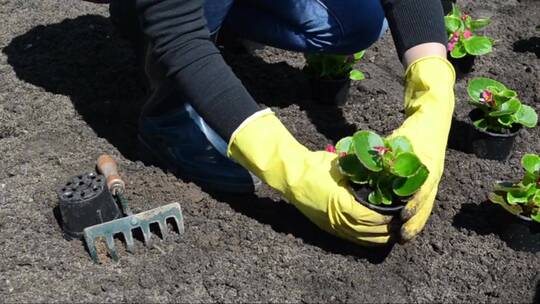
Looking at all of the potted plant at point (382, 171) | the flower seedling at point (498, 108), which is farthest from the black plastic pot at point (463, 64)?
the potted plant at point (382, 171)

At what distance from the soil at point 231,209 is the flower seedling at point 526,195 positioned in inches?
5.5

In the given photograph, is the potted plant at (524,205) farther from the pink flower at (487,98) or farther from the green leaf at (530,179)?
the pink flower at (487,98)

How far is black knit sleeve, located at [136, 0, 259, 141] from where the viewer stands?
2020 millimetres

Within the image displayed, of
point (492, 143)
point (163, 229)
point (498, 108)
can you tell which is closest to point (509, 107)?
point (498, 108)

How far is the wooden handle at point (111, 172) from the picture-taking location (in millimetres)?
2309

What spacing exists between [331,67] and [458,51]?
0.53m

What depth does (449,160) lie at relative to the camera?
2629 millimetres

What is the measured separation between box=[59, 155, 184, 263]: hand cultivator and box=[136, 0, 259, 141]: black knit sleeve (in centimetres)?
35

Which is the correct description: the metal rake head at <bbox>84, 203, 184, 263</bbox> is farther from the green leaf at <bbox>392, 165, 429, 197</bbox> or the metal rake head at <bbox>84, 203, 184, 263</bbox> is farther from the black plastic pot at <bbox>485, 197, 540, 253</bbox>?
the black plastic pot at <bbox>485, 197, 540, 253</bbox>

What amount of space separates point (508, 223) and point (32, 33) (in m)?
2.28

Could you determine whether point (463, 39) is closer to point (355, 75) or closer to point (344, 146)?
point (355, 75)

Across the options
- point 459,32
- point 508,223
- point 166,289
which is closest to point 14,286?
point 166,289

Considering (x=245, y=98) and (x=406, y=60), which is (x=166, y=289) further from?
(x=406, y=60)

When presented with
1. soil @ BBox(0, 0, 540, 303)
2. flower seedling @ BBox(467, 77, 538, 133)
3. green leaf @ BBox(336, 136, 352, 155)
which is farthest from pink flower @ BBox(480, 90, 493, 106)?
green leaf @ BBox(336, 136, 352, 155)
